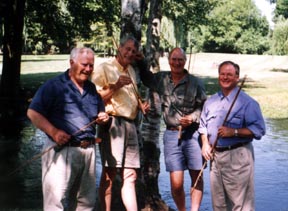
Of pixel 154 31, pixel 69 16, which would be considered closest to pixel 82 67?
pixel 154 31

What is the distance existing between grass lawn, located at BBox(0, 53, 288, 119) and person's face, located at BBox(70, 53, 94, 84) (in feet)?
4.55

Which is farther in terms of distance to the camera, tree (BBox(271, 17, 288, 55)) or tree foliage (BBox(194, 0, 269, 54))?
tree foliage (BBox(194, 0, 269, 54))

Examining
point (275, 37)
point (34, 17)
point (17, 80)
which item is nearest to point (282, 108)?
point (17, 80)

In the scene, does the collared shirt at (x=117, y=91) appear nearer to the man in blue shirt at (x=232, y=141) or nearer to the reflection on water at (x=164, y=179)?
the man in blue shirt at (x=232, y=141)

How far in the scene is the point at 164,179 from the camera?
8.36 meters

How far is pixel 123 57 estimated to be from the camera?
4801mm

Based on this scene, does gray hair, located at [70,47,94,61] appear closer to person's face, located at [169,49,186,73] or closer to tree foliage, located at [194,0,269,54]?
person's face, located at [169,49,186,73]

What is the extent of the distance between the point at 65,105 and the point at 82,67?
1.15ft

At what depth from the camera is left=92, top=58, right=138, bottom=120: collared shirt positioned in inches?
187

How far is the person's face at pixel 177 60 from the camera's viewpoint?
4988 mm

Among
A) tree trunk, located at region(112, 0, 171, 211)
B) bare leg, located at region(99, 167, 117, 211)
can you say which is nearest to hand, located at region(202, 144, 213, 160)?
bare leg, located at region(99, 167, 117, 211)

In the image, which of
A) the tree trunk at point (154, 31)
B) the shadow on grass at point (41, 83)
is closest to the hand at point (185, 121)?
the tree trunk at point (154, 31)

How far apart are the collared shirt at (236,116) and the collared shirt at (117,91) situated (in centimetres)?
79

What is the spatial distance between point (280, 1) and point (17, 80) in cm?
5020
